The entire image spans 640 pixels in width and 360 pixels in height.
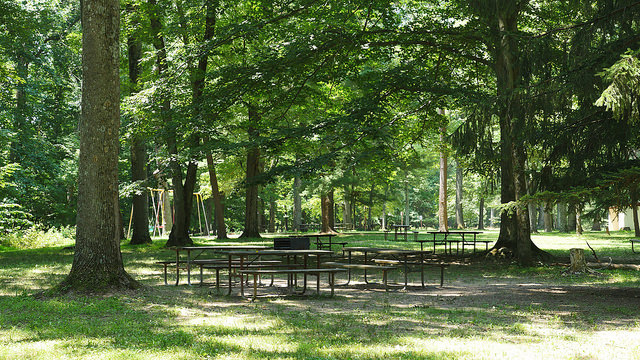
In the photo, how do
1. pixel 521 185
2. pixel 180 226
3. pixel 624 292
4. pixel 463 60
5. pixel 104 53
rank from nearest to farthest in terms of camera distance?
pixel 104 53 < pixel 624 292 < pixel 521 185 < pixel 463 60 < pixel 180 226

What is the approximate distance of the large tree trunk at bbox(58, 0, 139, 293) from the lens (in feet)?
30.5

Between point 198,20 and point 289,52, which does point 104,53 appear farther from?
point 198,20

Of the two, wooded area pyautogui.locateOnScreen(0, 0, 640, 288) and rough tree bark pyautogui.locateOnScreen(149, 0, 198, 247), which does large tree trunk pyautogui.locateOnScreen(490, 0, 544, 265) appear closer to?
wooded area pyautogui.locateOnScreen(0, 0, 640, 288)

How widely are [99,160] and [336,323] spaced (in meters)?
5.06

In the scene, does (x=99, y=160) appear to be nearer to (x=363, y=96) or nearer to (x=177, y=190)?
(x=363, y=96)

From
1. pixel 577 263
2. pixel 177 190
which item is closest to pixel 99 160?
pixel 577 263

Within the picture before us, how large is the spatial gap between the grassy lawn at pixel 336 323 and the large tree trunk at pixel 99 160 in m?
0.70

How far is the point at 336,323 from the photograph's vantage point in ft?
22.8

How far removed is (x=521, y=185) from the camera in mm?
14312

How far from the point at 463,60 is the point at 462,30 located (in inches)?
97.7

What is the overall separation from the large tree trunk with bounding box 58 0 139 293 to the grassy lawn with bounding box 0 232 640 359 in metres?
0.70

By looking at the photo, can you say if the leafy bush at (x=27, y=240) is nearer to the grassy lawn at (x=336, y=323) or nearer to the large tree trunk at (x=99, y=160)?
the grassy lawn at (x=336, y=323)

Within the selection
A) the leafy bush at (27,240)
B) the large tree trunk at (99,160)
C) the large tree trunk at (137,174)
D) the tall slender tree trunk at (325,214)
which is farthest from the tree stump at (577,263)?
the leafy bush at (27,240)

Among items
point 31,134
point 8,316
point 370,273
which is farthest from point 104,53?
point 31,134
